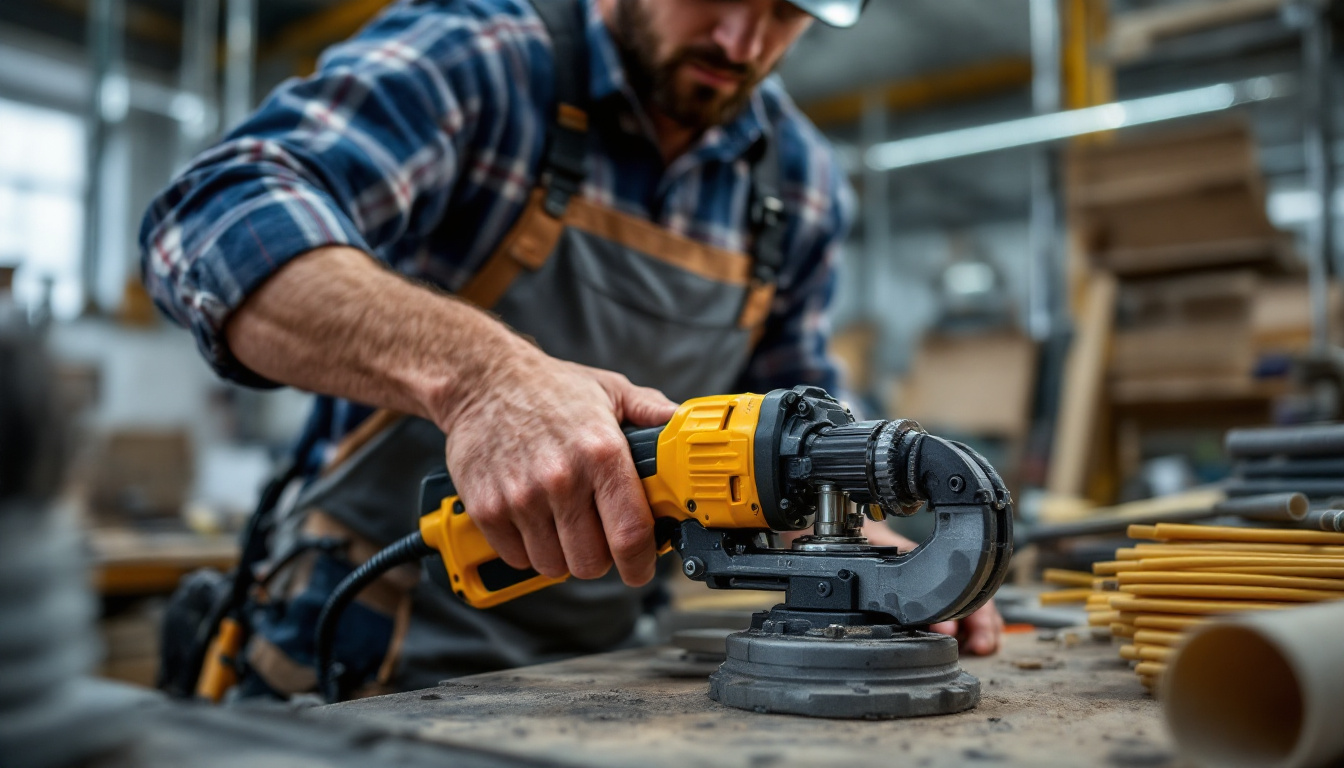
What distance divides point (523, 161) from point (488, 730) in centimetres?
98

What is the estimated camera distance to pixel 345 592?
1294 millimetres

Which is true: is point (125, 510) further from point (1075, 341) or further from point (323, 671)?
point (1075, 341)

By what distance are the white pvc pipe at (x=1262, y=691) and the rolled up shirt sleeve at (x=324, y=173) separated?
97 cm

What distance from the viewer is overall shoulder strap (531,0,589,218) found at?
5.07ft

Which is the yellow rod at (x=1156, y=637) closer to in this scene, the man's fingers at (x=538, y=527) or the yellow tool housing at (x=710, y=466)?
the yellow tool housing at (x=710, y=466)

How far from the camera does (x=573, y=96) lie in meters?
1.60

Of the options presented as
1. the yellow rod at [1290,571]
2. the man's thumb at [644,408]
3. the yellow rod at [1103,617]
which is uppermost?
the man's thumb at [644,408]

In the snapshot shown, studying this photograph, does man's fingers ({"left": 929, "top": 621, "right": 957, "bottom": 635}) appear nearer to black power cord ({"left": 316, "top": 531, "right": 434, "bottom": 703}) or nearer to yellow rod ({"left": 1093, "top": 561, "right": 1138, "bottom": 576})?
yellow rod ({"left": 1093, "top": 561, "right": 1138, "bottom": 576})

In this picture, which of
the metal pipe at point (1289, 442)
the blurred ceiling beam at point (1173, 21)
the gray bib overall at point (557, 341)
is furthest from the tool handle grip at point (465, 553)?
the blurred ceiling beam at point (1173, 21)

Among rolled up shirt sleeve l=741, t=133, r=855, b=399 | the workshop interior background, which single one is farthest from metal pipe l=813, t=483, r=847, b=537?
rolled up shirt sleeve l=741, t=133, r=855, b=399

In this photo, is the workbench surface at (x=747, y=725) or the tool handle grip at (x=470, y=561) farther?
the tool handle grip at (x=470, y=561)

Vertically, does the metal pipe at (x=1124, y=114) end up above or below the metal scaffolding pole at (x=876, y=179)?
below

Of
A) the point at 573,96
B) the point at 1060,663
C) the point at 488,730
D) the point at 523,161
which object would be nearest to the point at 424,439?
the point at 523,161

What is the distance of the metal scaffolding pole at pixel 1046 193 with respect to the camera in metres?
4.50
